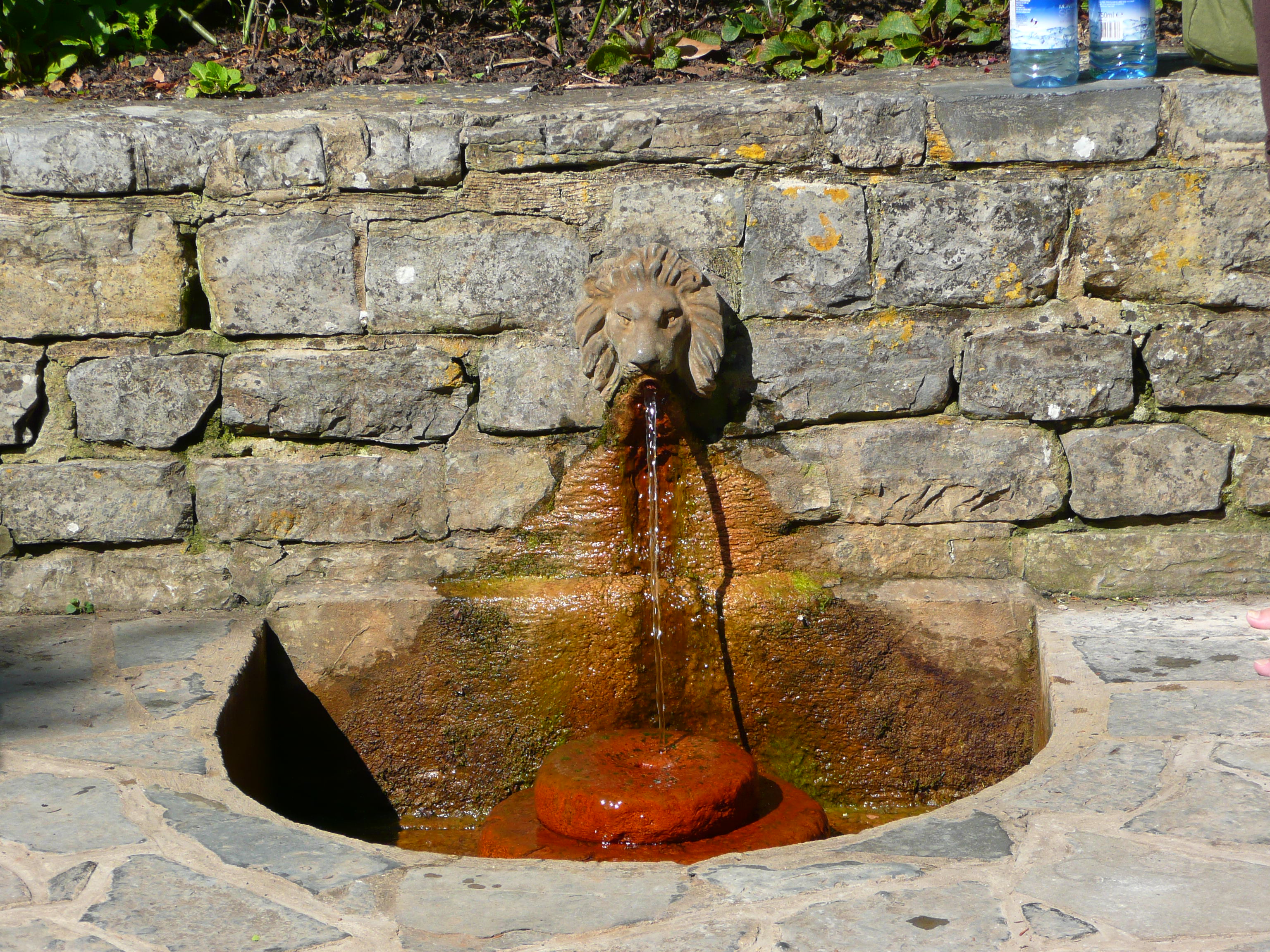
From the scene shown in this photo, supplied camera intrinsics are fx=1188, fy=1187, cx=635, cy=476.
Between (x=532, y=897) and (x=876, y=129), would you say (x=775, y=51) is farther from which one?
(x=532, y=897)

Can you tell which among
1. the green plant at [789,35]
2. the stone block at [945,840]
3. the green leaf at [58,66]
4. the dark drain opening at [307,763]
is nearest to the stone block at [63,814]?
the dark drain opening at [307,763]

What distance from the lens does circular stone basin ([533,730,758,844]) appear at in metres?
2.22

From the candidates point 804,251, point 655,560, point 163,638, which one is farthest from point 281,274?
point 804,251

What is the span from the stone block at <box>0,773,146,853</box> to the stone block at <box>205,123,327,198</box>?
1252mm

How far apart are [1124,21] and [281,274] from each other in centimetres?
185

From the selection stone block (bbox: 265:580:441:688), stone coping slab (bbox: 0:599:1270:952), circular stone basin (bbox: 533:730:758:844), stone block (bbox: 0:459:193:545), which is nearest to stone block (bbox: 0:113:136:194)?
stone block (bbox: 0:459:193:545)

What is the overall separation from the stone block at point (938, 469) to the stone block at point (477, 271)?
0.61 m

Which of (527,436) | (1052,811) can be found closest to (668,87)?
(527,436)

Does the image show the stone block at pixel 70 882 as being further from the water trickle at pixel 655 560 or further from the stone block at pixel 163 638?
the water trickle at pixel 655 560

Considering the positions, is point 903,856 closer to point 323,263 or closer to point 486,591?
point 486,591

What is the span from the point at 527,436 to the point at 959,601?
0.99 meters

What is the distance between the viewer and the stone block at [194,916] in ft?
4.69

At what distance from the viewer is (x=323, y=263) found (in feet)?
8.26

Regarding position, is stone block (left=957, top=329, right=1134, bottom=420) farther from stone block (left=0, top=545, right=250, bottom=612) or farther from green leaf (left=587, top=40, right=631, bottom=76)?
stone block (left=0, top=545, right=250, bottom=612)
